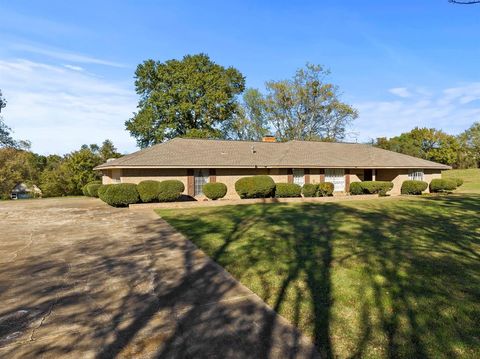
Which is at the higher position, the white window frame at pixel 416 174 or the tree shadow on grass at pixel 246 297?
the white window frame at pixel 416 174

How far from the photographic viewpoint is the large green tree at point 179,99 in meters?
37.0

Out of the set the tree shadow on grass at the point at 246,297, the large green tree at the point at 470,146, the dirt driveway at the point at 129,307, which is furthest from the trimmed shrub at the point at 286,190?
the large green tree at the point at 470,146

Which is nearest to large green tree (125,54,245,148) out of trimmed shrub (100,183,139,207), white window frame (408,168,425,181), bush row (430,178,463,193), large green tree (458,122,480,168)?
trimmed shrub (100,183,139,207)

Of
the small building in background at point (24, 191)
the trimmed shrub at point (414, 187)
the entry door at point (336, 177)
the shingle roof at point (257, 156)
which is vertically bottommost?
the small building in background at point (24, 191)

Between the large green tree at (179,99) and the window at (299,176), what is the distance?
16.0 metres

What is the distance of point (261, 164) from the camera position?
22891mm

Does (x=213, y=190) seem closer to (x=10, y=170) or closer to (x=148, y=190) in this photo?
(x=148, y=190)

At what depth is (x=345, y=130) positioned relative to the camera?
155 feet

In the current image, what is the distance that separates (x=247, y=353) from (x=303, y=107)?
4505cm

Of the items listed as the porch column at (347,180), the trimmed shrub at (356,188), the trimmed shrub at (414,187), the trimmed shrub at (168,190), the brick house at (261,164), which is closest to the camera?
the trimmed shrub at (168,190)

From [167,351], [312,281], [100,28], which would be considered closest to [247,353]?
[167,351]

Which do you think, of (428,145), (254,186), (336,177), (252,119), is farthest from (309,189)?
(428,145)

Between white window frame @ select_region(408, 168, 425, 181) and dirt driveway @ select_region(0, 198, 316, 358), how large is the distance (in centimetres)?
2578

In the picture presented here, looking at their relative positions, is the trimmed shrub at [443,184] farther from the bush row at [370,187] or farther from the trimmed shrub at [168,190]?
the trimmed shrub at [168,190]
